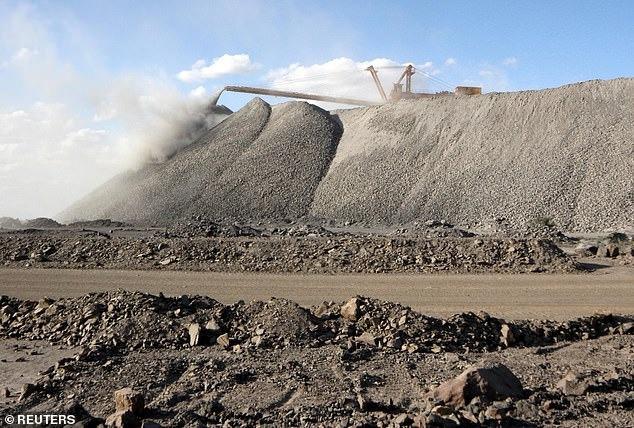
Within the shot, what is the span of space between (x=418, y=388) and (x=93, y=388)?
147 inches

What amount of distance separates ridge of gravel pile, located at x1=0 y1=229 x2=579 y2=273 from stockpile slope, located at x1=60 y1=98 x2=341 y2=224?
18.2 metres

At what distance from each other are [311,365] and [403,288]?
7070mm

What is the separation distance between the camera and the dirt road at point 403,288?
12.6 metres

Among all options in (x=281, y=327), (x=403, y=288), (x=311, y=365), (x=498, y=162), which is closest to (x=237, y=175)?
(x=498, y=162)

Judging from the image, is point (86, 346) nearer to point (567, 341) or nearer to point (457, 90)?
point (567, 341)

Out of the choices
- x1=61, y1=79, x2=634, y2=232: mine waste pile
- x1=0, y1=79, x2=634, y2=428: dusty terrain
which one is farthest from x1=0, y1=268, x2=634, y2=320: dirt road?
x1=61, y1=79, x2=634, y2=232: mine waste pile

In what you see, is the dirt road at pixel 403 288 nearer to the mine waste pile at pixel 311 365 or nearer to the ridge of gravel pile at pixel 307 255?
the ridge of gravel pile at pixel 307 255

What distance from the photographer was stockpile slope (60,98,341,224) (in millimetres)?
38750

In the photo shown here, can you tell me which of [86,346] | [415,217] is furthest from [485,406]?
[415,217]

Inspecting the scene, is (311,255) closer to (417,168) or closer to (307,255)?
(307,255)

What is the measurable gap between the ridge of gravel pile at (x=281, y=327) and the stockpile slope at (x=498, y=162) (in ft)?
74.6

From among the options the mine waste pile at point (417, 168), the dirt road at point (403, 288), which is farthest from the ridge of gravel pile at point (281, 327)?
the mine waste pile at point (417, 168)

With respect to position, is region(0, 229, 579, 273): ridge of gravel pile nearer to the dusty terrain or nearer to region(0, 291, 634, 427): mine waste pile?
the dusty terrain

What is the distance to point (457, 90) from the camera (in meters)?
50.0
